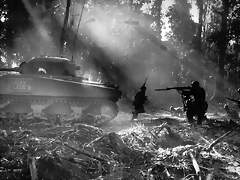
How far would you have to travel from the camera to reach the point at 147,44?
35406 mm

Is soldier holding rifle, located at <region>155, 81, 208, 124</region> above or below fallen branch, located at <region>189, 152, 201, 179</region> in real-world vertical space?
above

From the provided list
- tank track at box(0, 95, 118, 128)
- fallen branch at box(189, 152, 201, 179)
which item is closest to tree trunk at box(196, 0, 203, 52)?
tank track at box(0, 95, 118, 128)

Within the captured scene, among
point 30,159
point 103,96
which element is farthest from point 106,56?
point 30,159

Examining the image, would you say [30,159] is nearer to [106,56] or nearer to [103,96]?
[103,96]

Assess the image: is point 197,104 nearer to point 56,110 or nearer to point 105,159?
point 56,110

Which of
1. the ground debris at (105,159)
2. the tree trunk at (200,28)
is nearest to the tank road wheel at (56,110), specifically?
the ground debris at (105,159)

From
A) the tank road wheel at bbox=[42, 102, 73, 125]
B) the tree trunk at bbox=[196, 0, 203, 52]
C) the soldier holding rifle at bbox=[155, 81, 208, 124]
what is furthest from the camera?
the tree trunk at bbox=[196, 0, 203, 52]

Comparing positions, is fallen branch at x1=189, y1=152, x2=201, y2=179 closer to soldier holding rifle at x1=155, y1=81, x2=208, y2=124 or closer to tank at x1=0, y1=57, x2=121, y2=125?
tank at x1=0, y1=57, x2=121, y2=125

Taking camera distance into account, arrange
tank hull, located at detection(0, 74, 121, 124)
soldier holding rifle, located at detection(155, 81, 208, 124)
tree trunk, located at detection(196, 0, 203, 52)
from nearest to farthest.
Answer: tank hull, located at detection(0, 74, 121, 124) < soldier holding rifle, located at detection(155, 81, 208, 124) < tree trunk, located at detection(196, 0, 203, 52)

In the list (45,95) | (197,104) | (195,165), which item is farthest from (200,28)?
(195,165)

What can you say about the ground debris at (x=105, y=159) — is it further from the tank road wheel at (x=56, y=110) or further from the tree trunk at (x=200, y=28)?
the tree trunk at (x=200, y=28)

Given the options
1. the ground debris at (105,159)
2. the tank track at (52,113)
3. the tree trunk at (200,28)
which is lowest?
the ground debris at (105,159)

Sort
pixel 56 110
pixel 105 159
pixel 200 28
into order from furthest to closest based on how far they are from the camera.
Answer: pixel 200 28 < pixel 56 110 < pixel 105 159

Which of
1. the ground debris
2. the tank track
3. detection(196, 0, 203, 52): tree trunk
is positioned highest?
detection(196, 0, 203, 52): tree trunk
